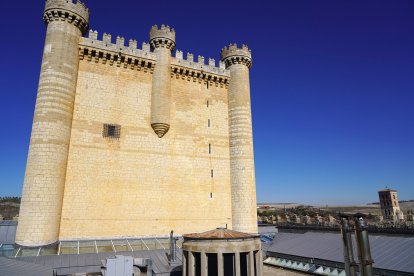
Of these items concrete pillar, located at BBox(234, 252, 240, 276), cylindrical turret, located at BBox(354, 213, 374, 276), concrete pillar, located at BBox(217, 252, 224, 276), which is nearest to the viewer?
cylindrical turret, located at BBox(354, 213, 374, 276)

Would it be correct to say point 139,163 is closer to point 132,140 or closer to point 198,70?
Result: point 132,140

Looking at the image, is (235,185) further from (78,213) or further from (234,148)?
(78,213)

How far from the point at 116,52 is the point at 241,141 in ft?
51.0

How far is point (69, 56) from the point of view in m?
24.4

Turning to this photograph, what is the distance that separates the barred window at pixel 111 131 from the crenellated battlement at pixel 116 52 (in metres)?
6.31

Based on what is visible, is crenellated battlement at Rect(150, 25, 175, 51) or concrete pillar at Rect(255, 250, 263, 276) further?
crenellated battlement at Rect(150, 25, 175, 51)

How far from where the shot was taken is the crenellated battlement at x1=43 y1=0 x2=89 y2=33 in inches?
960

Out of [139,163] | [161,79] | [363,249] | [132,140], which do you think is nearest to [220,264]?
[363,249]

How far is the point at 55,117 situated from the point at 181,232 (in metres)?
15.0

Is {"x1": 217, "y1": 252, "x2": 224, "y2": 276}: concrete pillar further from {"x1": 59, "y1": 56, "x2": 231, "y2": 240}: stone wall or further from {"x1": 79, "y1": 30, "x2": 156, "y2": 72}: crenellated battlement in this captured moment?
{"x1": 79, "y1": 30, "x2": 156, "y2": 72}: crenellated battlement

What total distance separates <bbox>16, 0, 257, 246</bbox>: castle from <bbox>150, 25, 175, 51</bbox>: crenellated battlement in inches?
4.3

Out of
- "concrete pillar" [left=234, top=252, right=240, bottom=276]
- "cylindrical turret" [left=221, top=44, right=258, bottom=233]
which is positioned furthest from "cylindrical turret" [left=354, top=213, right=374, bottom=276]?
"cylindrical turret" [left=221, top=44, right=258, bottom=233]

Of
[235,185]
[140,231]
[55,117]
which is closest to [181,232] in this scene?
[140,231]

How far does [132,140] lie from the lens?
2636 cm
